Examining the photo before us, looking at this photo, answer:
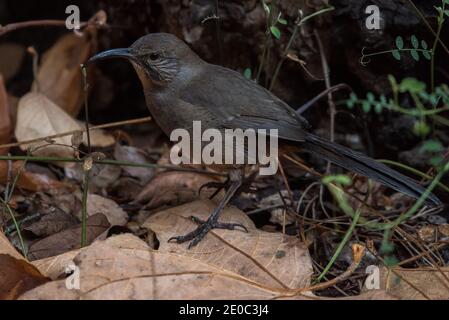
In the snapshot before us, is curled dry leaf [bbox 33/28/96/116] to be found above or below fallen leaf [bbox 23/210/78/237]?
above

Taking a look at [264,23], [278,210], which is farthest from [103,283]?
[264,23]

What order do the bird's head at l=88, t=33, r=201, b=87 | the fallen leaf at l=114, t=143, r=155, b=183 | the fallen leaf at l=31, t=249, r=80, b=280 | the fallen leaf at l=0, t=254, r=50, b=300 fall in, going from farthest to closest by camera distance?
the fallen leaf at l=114, t=143, r=155, b=183 < the bird's head at l=88, t=33, r=201, b=87 < the fallen leaf at l=31, t=249, r=80, b=280 < the fallen leaf at l=0, t=254, r=50, b=300

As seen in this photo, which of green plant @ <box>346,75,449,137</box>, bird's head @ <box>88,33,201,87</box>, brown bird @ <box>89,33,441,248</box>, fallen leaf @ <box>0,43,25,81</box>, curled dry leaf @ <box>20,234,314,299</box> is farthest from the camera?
fallen leaf @ <box>0,43,25,81</box>

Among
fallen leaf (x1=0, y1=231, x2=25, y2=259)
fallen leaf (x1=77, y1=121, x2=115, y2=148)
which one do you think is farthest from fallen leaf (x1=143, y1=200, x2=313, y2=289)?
fallen leaf (x1=77, y1=121, x2=115, y2=148)

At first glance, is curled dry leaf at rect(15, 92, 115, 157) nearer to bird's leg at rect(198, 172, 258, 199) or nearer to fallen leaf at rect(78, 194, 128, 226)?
fallen leaf at rect(78, 194, 128, 226)

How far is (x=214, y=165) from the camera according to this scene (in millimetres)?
3898

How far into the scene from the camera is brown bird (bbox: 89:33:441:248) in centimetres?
379

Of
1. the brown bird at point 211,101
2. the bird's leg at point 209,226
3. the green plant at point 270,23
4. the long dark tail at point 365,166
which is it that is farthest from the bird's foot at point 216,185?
the green plant at point 270,23

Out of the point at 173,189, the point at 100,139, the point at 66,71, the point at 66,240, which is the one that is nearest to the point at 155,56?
the point at 173,189

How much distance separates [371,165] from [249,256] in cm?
91

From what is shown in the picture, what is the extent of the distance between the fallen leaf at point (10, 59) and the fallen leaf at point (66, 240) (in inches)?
95.4

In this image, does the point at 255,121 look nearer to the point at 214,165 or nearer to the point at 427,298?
the point at 214,165

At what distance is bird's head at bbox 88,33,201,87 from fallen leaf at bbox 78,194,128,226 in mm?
760

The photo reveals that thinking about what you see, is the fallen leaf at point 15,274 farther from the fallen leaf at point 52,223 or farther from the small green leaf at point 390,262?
the small green leaf at point 390,262
